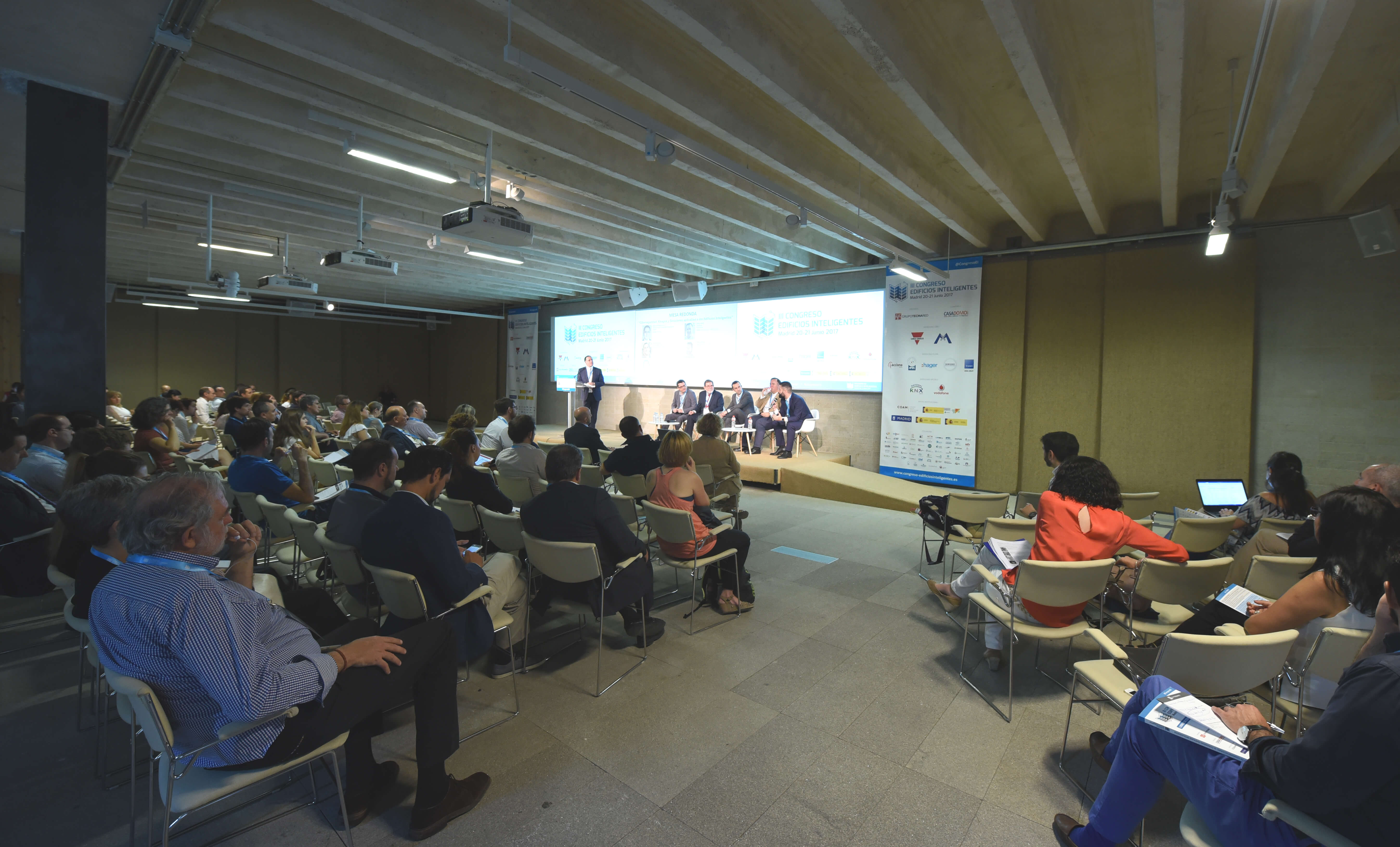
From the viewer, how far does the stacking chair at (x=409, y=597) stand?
2.17m

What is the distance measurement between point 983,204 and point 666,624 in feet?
21.8

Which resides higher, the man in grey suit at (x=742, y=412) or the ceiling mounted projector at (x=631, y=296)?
the ceiling mounted projector at (x=631, y=296)

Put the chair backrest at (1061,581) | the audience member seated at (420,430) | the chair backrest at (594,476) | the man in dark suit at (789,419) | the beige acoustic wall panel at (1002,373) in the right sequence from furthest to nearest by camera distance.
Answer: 1. the man in dark suit at (789,419)
2. the beige acoustic wall panel at (1002,373)
3. the audience member seated at (420,430)
4. the chair backrest at (594,476)
5. the chair backrest at (1061,581)

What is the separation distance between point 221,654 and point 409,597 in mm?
773

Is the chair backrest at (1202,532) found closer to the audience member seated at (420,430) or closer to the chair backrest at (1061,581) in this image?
the chair backrest at (1061,581)

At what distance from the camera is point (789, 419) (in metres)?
9.57

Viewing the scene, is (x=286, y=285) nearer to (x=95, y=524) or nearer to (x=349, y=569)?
(x=349, y=569)

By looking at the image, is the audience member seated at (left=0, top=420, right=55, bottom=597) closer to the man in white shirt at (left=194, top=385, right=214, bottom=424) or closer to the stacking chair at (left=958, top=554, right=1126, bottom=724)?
the stacking chair at (left=958, top=554, right=1126, bottom=724)

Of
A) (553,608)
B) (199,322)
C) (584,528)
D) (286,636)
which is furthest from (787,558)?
(199,322)

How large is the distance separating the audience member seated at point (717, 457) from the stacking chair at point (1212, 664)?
3319 millimetres

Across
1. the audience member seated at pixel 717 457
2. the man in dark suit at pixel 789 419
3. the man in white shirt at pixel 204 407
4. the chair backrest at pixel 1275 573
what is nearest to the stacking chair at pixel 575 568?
the audience member seated at pixel 717 457

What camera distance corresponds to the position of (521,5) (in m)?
3.11

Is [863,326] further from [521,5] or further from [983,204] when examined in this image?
[521,5]

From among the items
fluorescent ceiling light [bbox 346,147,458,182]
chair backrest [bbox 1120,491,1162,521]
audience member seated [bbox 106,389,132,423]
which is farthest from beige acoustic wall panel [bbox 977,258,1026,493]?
audience member seated [bbox 106,389,132,423]
